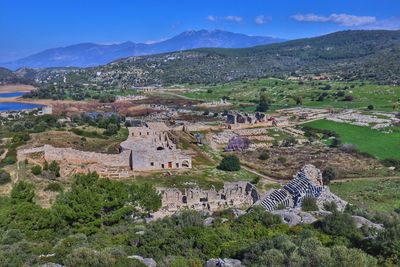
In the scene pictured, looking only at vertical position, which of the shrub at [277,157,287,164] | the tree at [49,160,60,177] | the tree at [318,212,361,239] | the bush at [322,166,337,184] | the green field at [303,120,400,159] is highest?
the tree at [318,212,361,239]

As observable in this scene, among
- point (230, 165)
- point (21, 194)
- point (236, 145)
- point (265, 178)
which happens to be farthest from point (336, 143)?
point (21, 194)

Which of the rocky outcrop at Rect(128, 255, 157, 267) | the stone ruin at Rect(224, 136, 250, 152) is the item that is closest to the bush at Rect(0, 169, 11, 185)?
the rocky outcrop at Rect(128, 255, 157, 267)

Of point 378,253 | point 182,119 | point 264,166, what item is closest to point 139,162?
point 264,166

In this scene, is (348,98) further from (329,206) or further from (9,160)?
(9,160)

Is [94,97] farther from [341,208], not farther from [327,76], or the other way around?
[341,208]

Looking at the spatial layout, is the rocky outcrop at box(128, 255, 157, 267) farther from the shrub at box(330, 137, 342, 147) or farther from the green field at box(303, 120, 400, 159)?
the shrub at box(330, 137, 342, 147)

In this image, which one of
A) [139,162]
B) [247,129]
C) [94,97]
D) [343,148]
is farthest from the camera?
[94,97]
